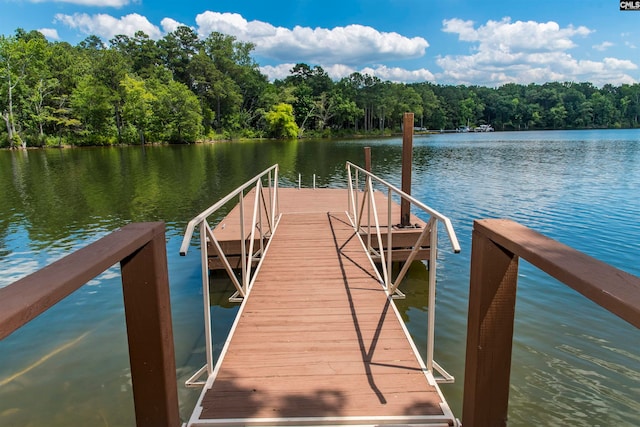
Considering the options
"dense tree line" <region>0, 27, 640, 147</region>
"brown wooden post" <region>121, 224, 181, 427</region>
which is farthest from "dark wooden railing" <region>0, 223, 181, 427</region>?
"dense tree line" <region>0, 27, 640, 147</region>

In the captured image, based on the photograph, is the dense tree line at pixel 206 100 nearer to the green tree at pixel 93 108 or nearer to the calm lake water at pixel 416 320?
the green tree at pixel 93 108

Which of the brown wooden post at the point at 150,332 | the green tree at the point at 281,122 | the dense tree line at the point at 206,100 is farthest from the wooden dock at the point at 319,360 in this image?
the green tree at the point at 281,122

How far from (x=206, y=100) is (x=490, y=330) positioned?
65765 mm

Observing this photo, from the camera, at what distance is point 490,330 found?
1.74 meters

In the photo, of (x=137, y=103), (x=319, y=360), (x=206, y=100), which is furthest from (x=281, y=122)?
(x=319, y=360)

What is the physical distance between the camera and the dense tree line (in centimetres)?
4175

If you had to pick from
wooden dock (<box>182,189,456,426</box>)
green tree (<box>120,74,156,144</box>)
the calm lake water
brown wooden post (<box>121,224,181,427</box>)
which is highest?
green tree (<box>120,74,156,144</box>)

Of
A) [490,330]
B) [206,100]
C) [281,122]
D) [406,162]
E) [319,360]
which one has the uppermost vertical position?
[206,100]

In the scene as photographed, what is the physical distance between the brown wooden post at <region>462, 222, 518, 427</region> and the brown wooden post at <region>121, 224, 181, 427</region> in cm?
134

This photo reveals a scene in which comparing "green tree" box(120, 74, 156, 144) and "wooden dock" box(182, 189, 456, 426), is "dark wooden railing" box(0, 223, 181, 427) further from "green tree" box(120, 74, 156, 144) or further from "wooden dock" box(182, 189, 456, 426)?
"green tree" box(120, 74, 156, 144)

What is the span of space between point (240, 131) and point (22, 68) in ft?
95.0

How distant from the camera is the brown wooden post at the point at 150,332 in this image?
67.1 inches

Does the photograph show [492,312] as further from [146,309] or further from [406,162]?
[406,162]

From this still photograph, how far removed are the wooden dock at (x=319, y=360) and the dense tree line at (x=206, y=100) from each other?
45.4 metres
